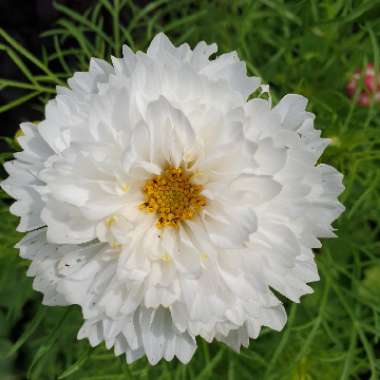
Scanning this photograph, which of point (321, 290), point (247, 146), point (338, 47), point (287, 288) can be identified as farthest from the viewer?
point (338, 47)

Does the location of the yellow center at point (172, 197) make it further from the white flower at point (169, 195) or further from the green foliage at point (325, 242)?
the green foliage at point (325, 242)

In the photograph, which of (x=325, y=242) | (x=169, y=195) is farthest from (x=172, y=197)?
(x=325, y=242)

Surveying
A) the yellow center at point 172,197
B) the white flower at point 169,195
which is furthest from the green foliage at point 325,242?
the yellow center at point 172,197

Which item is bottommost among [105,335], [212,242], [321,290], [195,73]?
[321,290]

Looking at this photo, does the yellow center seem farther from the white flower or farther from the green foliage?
the green foliage

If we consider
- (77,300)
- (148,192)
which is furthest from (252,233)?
(77,300)

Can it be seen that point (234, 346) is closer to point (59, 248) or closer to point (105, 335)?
point (105, 335)
